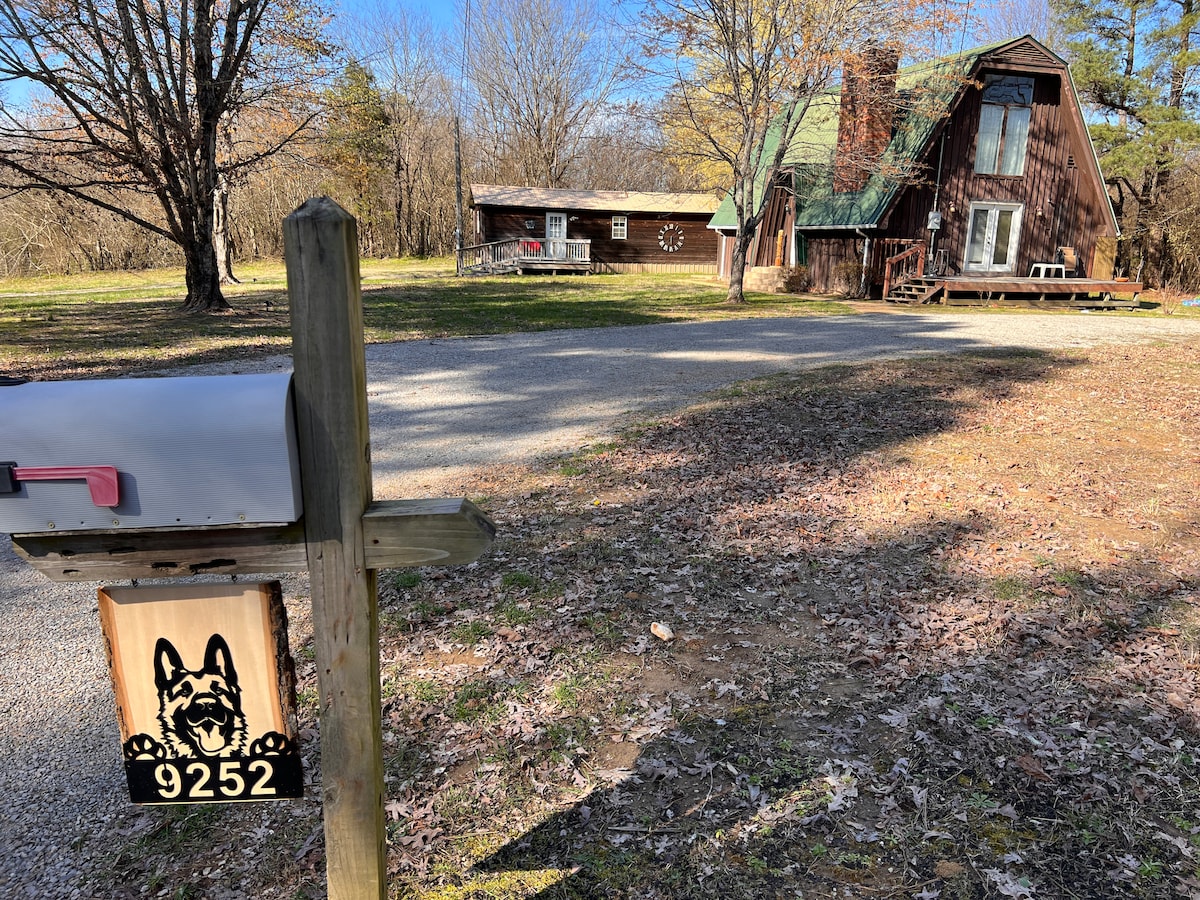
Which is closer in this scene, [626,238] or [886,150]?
[886,150]

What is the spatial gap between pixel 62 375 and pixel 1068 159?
81.4ft

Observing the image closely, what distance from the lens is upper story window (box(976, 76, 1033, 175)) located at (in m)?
22.0

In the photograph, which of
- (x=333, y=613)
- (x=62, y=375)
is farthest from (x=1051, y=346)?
(x=62, y=375)

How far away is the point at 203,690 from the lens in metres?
1.72

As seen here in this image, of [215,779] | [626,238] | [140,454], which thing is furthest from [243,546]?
[626,238]

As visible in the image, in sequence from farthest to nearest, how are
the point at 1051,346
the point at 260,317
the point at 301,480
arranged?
the point at 260,317 < the point at 1051,346 < the point at 301,480

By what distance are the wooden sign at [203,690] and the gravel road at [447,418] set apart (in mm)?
1049

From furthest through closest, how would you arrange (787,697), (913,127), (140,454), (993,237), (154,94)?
(993,237)
(913,127)
(154,94)
(787,697)
(140,454)

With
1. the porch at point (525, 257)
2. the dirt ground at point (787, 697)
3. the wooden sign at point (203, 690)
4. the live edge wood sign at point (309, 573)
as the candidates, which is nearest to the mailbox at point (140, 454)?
the live edge wood sign at point (309, 573)

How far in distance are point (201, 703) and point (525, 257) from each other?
112ft

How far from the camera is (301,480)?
156 centimetres

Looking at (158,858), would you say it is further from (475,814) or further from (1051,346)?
(1051,346)

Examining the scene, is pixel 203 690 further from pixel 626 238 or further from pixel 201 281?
pixel 626 238

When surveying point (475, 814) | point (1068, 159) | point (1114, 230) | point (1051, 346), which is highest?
point (1068, 159)
